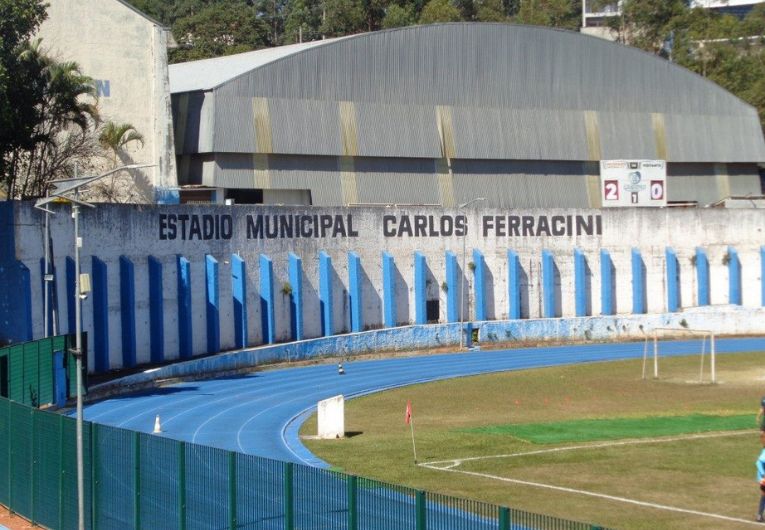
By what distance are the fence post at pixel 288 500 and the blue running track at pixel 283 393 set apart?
44.1 ft

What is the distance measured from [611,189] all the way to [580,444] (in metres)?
36.8

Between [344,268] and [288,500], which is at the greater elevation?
[344,268]

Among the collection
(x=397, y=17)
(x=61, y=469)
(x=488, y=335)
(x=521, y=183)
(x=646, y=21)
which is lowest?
(x=488, y=335)

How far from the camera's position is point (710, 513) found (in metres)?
24.8

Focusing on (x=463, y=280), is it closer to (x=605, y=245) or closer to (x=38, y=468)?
(x=605, y=245)

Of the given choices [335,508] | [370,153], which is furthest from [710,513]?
[370,153]

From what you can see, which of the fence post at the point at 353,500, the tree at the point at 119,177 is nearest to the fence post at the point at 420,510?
the fence post at the point at 353,500

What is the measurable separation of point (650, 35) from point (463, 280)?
182 ft

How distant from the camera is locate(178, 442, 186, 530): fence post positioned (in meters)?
19.7

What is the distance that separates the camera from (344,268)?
60.8 metres

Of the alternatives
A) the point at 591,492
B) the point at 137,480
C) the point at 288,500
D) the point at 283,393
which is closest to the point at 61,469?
the point at 137,480

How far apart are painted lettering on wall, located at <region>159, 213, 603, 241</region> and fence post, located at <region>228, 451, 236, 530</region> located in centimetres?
3467

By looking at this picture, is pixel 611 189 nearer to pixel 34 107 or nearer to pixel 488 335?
pixel 488 335

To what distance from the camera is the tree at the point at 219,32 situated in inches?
4417
